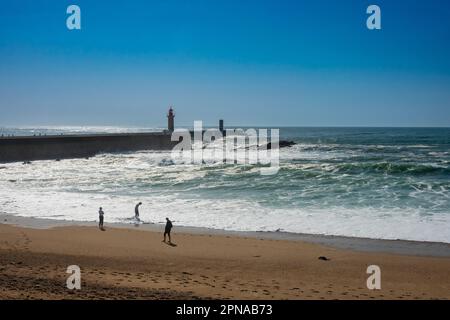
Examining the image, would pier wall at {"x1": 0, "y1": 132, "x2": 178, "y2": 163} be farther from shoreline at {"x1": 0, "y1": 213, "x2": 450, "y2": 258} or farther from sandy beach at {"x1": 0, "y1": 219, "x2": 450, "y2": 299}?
sandy beach at {"x1": 0, "y1": 219, "x2": 450, "y2": 299}

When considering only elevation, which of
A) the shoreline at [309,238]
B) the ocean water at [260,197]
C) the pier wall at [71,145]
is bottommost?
the shoreline at [309,238]

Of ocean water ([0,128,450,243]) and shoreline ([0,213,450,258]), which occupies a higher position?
ocean water ([0,128,450,243])

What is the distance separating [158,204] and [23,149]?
3207 centimetres

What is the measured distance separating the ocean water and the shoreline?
60cm

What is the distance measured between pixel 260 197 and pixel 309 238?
782 centimetres

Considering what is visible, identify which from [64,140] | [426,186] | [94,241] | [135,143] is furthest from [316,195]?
[135,143]

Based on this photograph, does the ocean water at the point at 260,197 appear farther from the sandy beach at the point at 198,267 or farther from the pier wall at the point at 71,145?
the pier wall at the point at 71,145

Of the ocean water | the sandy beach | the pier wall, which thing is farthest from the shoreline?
the pier wall

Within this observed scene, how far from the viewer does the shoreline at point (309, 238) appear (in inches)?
559

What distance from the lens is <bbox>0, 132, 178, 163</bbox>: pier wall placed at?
48.1 metres

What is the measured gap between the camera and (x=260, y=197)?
2364 cm

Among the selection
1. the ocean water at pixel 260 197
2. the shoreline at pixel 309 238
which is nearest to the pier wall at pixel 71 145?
the ocean water at pixel 260 197

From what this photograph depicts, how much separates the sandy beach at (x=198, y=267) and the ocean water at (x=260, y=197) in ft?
8.05

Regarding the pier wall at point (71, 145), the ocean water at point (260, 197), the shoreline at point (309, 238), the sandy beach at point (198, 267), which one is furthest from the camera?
the pier wall at point (71, 145)
